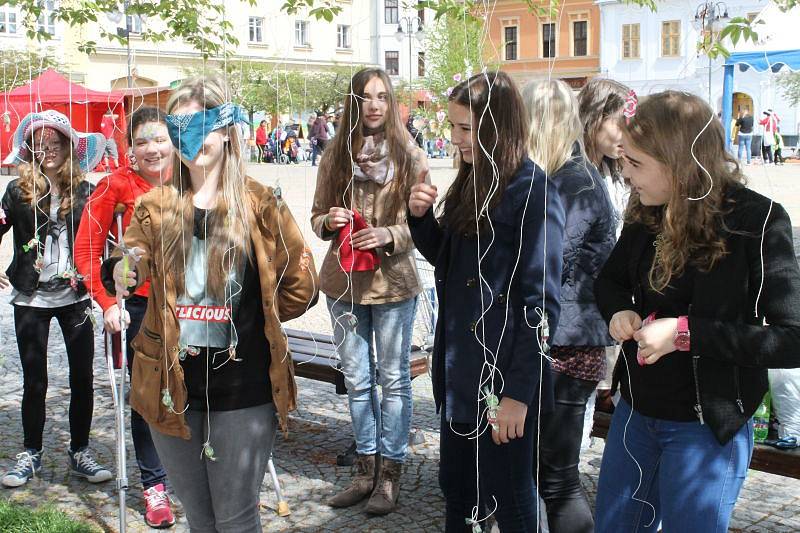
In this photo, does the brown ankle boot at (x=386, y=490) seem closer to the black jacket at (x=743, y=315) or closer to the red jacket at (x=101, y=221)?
the red jacket at (x=101, y=221)

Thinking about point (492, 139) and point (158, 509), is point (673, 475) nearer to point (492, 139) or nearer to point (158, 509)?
point (492, 139)

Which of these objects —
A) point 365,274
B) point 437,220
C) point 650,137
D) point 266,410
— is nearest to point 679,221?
point 650,137

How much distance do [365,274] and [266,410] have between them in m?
1.44

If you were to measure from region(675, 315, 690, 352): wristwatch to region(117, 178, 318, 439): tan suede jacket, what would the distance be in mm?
1201

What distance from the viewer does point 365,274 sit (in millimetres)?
4234

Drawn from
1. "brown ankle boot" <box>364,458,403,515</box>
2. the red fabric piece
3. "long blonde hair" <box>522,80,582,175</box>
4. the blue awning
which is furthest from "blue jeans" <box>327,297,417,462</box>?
the blue awning

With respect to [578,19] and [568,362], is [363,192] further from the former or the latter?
[578,19]

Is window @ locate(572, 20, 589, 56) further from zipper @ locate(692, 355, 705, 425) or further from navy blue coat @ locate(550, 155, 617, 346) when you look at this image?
zipper @ locate(692, 355, 705, 425)

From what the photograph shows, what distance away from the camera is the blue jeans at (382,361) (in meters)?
4.27

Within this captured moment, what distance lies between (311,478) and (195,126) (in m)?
2.58

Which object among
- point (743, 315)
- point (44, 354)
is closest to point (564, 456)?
point (743, 315)

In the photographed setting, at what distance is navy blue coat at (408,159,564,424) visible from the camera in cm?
286

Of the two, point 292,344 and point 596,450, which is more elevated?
point 292,344

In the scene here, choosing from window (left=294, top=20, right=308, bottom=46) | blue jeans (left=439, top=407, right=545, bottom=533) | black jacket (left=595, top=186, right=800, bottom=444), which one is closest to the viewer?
black jacket (left=595, top=186, right=800, bottom=444)
